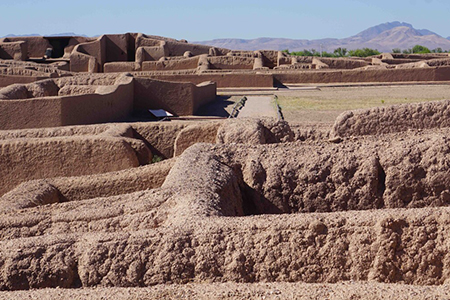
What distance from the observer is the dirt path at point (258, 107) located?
47.6 ft

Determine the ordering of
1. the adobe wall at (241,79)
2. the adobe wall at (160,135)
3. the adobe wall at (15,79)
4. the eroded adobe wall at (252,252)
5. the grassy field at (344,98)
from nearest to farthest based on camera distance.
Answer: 1. the eroded adobe wall at (252,252)
2. the adobe wall at (160,135)
3. the grassy field at (344,98)
4. the adobe wall at (15,79)
5. the adobe wall at (241,79)

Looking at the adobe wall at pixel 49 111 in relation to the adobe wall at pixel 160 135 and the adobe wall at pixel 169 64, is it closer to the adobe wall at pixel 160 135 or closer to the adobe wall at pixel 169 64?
the adobe wall at pixel 160 135

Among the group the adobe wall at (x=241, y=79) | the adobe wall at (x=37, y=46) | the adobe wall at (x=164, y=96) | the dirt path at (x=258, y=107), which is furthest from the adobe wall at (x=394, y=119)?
the adobe wall at (x=37, y=46)

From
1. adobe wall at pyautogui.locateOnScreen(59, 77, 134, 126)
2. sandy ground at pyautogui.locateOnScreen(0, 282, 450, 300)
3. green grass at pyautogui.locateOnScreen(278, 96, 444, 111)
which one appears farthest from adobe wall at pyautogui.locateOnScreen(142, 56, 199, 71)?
sandy ground at pyautogui.locateOnScreen(0, 282, 450, 300)

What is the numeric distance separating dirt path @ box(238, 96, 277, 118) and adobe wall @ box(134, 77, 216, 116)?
1386mm

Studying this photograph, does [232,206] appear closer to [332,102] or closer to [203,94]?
[203,94]

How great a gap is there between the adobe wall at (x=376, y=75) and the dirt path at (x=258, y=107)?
12.1 feet

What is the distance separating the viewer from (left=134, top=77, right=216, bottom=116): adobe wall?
49.6ft

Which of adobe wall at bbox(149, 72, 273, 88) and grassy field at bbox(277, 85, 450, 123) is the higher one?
adobe wall at bbox(149, 72, 273, 88)

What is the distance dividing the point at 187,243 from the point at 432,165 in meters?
2.57

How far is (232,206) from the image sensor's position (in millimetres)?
4984

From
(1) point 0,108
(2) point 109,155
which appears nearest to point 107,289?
(2) point 109,155

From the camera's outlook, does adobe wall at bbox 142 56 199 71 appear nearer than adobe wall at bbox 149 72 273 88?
No

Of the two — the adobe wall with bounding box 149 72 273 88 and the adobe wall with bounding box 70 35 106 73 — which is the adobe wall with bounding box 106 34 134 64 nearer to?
the adobe wall with bounding box 70 35 106 73
